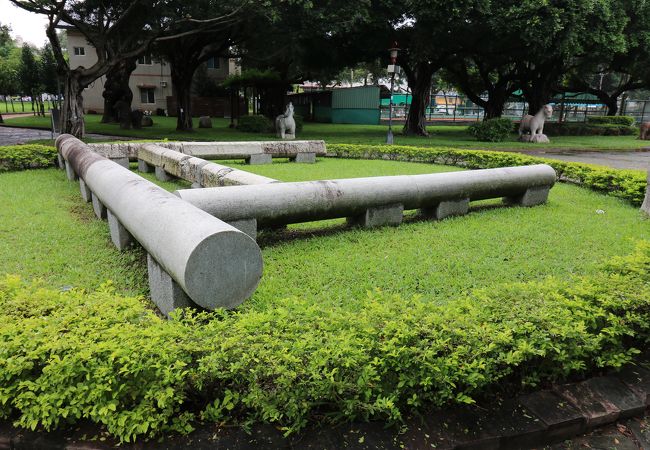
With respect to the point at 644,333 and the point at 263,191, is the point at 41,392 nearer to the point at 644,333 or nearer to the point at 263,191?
the point at 263,191

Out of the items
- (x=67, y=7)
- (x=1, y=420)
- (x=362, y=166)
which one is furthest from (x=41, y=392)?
(x=67, y=7)

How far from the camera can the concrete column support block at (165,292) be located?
3.39 metres

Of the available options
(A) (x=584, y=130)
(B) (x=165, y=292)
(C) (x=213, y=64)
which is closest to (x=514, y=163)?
(B) (x=165, y=292)

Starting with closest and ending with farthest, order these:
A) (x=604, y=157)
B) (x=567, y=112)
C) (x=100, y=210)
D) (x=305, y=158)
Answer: (x=100, y=210) → (x=305, y=158) → (x=604, y=157) → (x=567, y=112)

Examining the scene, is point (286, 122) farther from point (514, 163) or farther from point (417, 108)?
point (514, 163)

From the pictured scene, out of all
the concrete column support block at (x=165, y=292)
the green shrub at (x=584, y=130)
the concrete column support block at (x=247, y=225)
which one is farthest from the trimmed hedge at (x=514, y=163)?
the green shrub at (x=584, y=130)

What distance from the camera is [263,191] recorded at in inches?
195

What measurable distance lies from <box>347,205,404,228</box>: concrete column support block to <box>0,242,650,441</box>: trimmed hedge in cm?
293

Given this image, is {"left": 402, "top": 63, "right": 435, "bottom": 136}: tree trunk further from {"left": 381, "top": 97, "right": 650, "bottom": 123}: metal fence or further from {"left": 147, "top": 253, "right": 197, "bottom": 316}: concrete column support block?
{"left": 147, "top": 253, "right": 197, "bottom": 316}: concrete column support block

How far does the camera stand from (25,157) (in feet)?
34.2

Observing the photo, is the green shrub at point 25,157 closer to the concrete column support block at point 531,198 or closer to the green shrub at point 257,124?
the concrete column support block at point 531,198

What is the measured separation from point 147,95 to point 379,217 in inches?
1476

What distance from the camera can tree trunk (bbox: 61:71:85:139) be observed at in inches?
629

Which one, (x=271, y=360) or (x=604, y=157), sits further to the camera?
(x=604, y=157)
